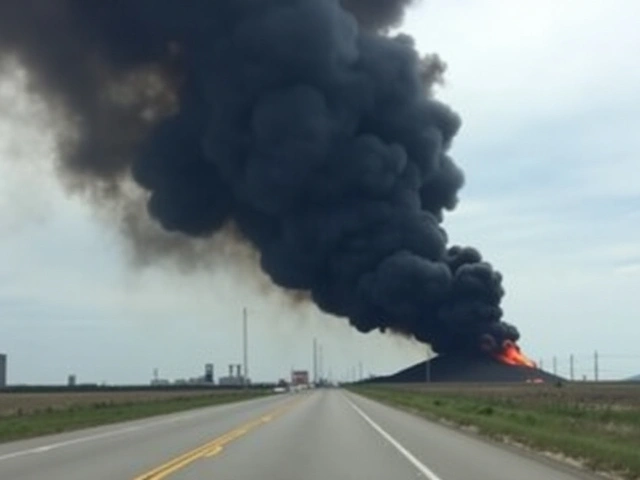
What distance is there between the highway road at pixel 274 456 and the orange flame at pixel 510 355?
3054 inches

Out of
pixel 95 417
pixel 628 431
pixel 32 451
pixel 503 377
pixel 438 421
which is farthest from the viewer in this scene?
pixel 503 377

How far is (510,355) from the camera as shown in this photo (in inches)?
4719

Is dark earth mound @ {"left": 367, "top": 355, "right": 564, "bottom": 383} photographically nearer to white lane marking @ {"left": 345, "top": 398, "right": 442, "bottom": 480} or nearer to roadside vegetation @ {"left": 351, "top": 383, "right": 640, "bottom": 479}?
roadside vegetation @ {"left": 351, "top": 383, "right": 640, "bottom": 479}

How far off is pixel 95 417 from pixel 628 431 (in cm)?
2704

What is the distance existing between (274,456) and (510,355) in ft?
322

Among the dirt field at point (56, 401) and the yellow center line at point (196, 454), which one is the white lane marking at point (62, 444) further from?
the dirt field at point (56, 401)

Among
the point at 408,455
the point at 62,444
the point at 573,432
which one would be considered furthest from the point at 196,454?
the point at 573,432

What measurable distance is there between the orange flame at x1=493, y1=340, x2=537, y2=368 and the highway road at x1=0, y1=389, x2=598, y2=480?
77.6 metres

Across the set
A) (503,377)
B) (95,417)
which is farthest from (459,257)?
(95,417)

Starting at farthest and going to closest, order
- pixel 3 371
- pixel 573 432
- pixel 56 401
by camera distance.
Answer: pixel 3 371 → pixel 56 401 → pixel 573 432

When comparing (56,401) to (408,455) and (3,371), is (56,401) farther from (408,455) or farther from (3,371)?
(3,371)

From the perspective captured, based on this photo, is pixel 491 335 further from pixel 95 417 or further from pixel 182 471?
pixel 182 471

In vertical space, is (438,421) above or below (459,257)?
below

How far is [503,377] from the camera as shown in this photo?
125125 millimetres
